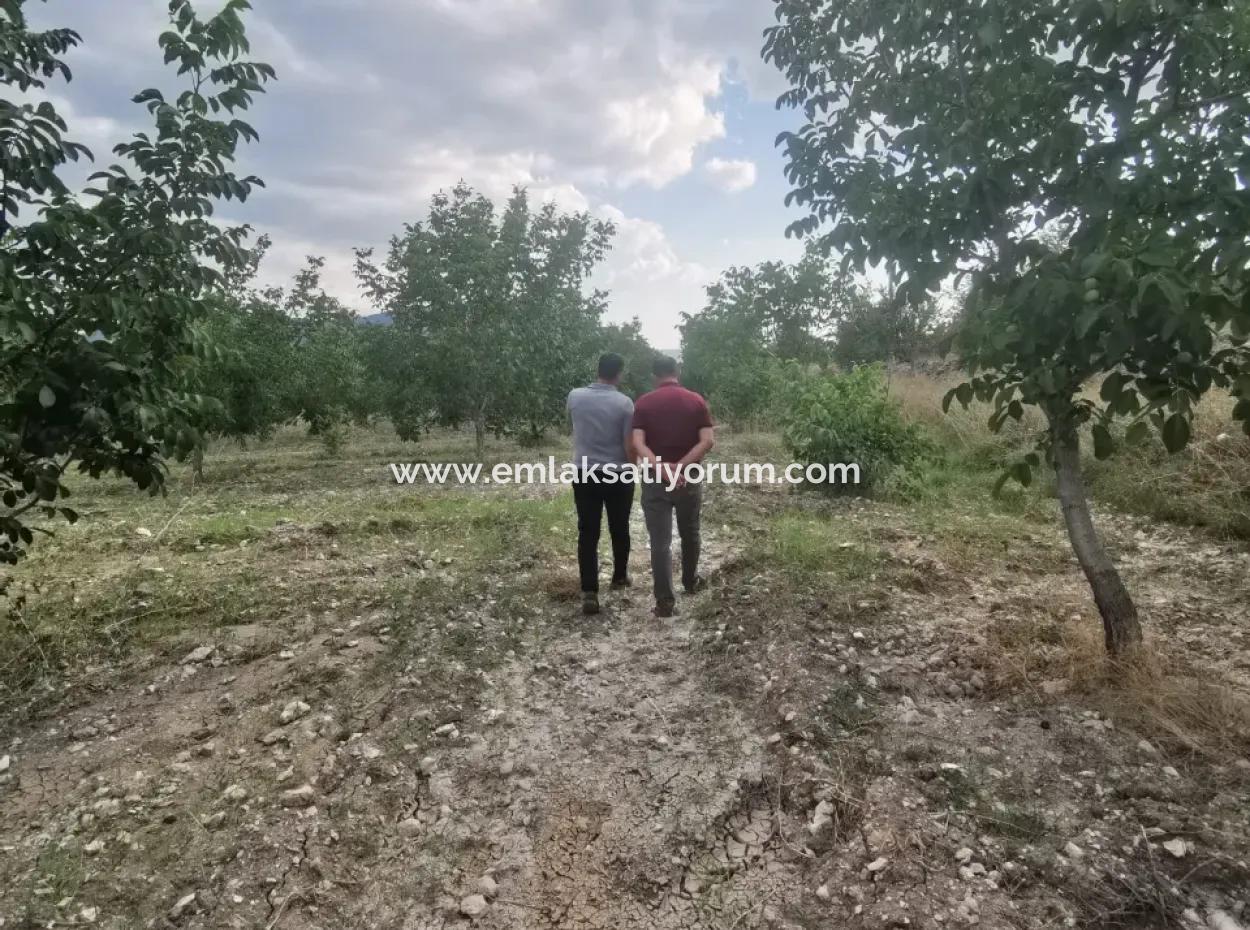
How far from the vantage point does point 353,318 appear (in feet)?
109

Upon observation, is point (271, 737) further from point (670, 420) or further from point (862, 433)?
point (862, 433)

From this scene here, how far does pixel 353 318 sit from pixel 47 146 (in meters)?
32.6

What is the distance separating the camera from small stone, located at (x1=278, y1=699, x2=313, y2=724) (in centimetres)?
361

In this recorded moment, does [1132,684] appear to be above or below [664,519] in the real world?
below

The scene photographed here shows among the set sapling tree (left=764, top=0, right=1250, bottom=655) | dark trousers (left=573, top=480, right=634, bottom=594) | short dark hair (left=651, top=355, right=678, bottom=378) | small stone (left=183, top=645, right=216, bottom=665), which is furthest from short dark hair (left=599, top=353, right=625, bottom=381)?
small stone (left=183, top=645, right=216, bottom=665)

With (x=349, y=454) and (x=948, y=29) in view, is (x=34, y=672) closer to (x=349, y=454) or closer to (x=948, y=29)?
(x=948, y=29)

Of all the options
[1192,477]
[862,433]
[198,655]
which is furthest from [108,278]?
[1192,477]

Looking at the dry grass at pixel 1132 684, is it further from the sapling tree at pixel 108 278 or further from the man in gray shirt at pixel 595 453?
the sapling tree at pixel 108 278

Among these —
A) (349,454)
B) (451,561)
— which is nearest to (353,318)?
(349,454)

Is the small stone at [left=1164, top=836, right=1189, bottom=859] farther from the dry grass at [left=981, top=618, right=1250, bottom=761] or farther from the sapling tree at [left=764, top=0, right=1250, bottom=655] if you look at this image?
the sapling tree at [left=764, top=0, right=1250, bottom=655]

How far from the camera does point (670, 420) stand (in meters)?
5.13

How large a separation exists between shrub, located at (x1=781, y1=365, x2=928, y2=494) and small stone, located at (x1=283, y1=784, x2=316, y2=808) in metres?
7.68

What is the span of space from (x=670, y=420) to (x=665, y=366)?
0.43 meters

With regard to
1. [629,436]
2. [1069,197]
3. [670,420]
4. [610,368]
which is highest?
[1069,197]
